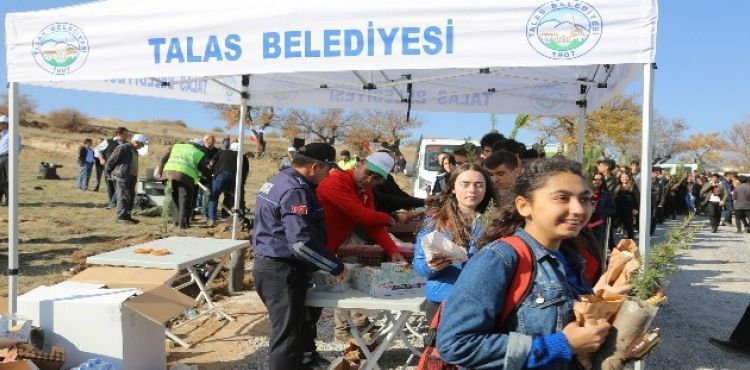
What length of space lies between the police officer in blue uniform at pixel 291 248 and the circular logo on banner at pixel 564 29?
56.4 inches

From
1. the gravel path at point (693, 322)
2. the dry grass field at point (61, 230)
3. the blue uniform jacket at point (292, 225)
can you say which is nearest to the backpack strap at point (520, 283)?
the gravel path at point (693, 322)

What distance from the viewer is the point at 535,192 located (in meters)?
1.84

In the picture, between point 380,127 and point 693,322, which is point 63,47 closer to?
point 693,322

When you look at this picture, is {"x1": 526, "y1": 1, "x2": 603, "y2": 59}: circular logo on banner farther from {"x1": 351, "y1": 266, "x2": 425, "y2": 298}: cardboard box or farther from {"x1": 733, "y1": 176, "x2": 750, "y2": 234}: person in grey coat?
{"x1": 733, "y1": 176, "x2": 750, "y2": 234}: person in grey coat

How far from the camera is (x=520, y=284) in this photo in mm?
1665

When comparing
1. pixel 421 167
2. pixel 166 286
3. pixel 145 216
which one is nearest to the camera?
pixel 166 286

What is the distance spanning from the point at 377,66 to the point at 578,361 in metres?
2.26

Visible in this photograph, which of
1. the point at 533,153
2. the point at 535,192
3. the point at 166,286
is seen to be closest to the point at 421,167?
the point at 533,153

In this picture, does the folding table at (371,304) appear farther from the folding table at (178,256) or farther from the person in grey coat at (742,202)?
the person in grey coat at (742,202)

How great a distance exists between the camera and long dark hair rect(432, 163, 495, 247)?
3064 mm

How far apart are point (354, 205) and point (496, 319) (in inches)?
103

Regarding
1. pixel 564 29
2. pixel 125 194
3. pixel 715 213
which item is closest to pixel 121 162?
pixel 125 194

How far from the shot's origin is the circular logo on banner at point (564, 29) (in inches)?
128

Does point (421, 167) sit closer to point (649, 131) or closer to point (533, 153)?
point (533, 153)
